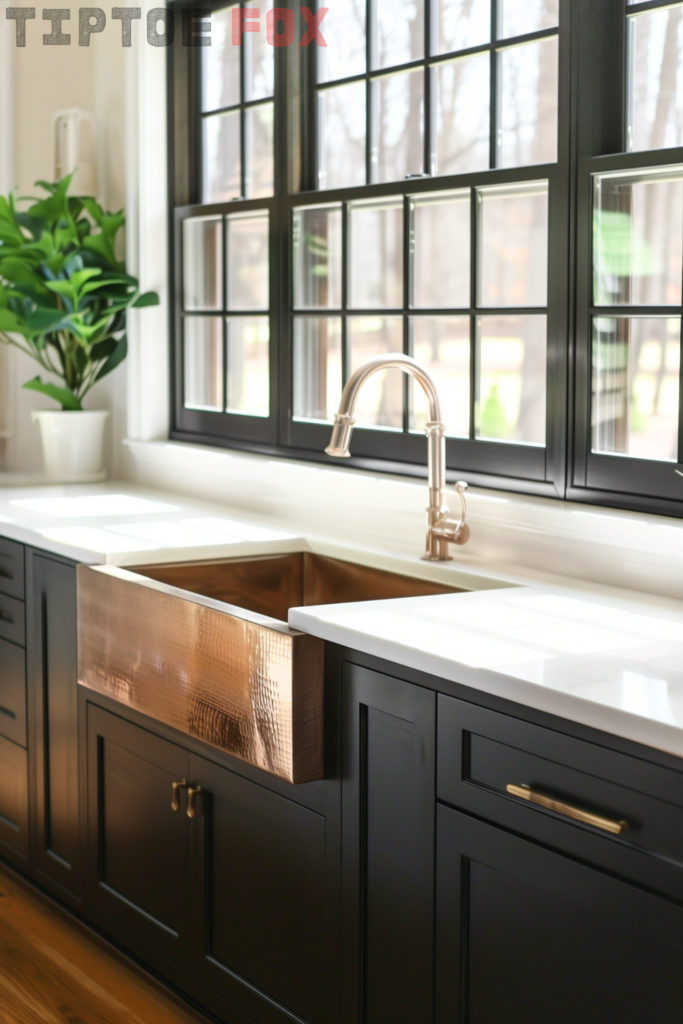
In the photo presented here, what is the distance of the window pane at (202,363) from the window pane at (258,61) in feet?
2.36

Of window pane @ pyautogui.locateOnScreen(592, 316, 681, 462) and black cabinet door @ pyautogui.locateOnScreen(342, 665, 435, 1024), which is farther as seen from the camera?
window pane @ pyautogui.locateOnScreen(592, 316, 681, 462)

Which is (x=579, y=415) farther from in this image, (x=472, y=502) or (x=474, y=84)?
(x=474, y=84)

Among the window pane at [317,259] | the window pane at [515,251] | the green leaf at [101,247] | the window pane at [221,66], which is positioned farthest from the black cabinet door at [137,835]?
the window pane at [515,251]

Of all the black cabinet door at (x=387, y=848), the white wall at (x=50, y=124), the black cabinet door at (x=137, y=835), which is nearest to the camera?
the black cabinet door at (x=387, y=848)

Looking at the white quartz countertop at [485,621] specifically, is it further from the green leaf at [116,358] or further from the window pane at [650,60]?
the window pane at [650,60]

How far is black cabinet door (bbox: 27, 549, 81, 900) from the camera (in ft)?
8.87

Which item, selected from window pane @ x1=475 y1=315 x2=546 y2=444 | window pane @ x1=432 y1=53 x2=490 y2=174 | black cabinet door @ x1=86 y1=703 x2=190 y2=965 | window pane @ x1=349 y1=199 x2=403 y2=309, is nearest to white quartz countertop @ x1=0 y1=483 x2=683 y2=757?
black cabinet door @ x1=86 y1=703 x2=190 y2=965

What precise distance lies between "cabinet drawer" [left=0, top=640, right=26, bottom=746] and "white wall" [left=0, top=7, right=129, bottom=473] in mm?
1121

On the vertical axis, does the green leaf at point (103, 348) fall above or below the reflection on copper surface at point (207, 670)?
above

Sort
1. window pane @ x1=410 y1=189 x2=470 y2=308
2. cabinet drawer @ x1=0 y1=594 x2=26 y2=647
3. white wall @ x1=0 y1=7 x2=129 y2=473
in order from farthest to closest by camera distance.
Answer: window pane @ x1=410 y1=189 x2=470 y2=308 → white wall @ x1=0 y1=7 x2=129 y2=473 → cabinet drawer @ x1=0 y1=594 x2=26 y2=647

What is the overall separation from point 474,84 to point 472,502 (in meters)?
2.34

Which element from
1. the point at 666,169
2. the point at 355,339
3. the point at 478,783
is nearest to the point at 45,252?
the point at 355,339

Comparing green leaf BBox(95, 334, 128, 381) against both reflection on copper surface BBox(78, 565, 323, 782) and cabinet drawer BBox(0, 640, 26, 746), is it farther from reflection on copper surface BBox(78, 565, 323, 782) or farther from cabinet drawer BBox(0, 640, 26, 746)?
reflection on copper surface BBox(78, 565, 323, 782)

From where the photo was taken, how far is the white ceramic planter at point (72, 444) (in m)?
3.81
